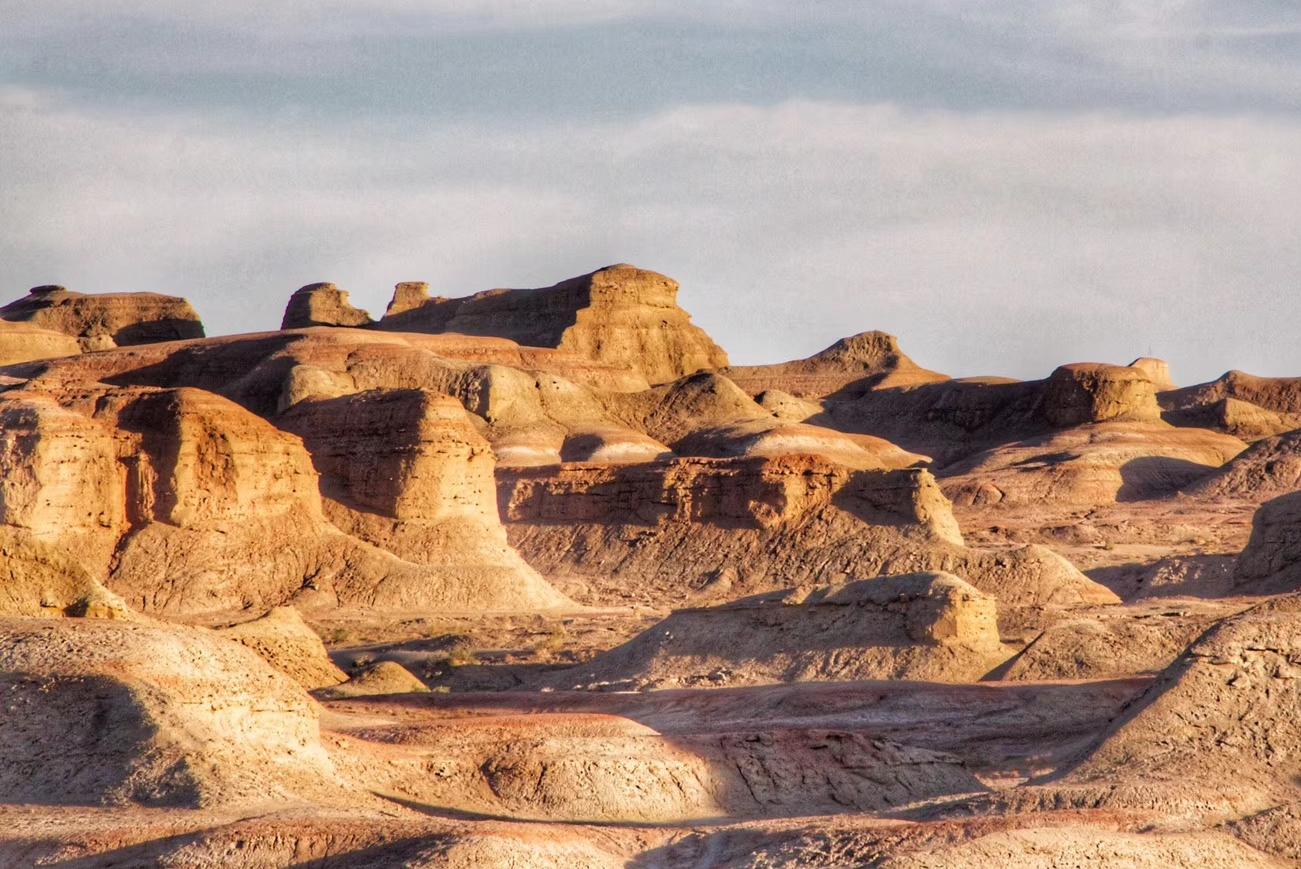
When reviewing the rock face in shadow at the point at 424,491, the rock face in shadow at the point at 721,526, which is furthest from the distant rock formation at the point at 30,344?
the rock face in shadow at the point at 424,491

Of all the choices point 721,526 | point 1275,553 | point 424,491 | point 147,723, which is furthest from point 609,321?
point 147,723

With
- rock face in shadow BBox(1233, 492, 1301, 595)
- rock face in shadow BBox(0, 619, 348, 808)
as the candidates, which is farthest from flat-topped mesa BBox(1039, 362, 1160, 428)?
rock face in shadow BBox(0, 619, 348, 808)

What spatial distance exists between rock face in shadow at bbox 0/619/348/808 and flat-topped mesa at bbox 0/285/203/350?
87.2 meters

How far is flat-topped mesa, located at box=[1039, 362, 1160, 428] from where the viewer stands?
85812mm

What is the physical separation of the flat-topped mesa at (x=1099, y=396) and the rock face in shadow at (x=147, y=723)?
224ft

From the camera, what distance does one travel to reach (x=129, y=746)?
1802 centimetres

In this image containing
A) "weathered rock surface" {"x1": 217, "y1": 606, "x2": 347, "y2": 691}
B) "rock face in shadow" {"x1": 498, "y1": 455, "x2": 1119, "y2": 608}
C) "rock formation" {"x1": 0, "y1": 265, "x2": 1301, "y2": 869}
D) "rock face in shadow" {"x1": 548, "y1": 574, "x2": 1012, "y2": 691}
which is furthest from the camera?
"rock face in shadow" {"x1": 498, "y1": 455, "x2": 1119, "y2": 608}

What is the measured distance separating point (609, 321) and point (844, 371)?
1567 cm

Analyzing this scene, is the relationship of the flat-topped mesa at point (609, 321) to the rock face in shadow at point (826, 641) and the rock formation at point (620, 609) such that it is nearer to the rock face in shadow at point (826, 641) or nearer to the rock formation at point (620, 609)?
the rock formation at point (620, 609)

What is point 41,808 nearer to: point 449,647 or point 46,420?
point 449,647

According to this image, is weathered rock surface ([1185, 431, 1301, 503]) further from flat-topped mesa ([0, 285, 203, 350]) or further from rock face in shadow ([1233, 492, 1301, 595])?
flat-topped mesa ([0, 285, 203, 350])

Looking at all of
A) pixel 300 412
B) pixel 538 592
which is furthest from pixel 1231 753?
pixel 300 412

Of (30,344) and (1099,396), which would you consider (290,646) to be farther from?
(30,344)

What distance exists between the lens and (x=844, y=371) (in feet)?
355
